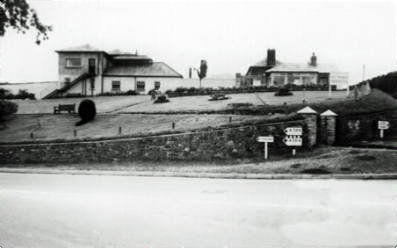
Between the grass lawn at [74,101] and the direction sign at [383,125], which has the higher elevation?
the grass lawn at [74,101]

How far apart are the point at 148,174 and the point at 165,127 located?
11.1 ft

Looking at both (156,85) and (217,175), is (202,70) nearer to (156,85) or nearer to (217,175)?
(217,175)

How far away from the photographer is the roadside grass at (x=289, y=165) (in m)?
9.02

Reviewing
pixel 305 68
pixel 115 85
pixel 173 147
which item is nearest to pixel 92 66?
pixel 115 85

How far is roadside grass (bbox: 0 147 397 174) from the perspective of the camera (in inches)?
355

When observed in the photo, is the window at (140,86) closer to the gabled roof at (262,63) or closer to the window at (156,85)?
the window at (156,85)

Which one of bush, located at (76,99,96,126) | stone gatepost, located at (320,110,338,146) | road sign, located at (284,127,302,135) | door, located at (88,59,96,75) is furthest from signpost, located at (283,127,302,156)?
door, located at (88,59,96,75)

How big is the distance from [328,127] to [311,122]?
0.90 meters

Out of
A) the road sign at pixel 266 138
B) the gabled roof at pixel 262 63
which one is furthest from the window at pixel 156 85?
the road sign at pixel 266 138

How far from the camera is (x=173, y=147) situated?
12.3 m

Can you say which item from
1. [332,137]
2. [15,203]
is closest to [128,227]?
[15,203]

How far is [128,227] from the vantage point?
446 centimetres

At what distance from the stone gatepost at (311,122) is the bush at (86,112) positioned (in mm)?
8422

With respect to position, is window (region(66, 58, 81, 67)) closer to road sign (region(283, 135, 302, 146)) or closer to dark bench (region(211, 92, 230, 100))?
dark bench (region(211, 92, 230, 100))
